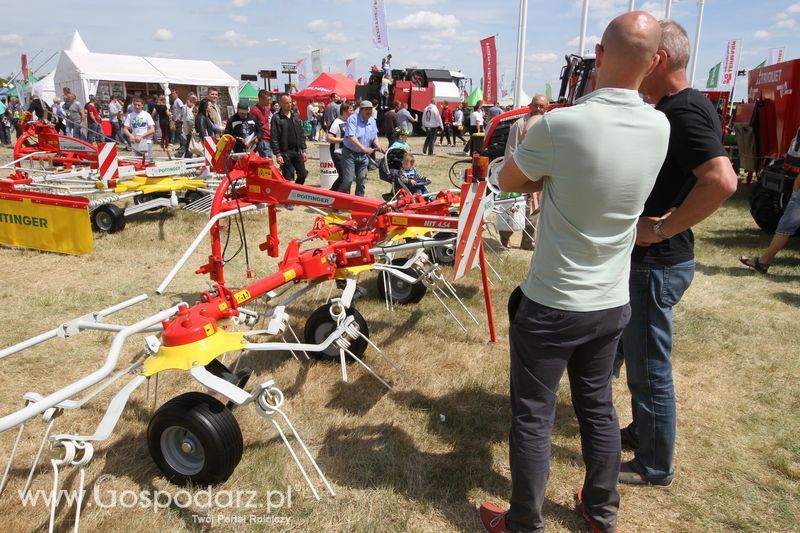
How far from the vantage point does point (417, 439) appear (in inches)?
120

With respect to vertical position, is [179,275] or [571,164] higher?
[571,164]

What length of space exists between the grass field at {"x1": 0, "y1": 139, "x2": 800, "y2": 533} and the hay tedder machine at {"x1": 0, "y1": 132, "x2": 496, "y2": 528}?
0.16 m

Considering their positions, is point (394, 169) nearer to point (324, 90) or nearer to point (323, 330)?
point (323, 330)

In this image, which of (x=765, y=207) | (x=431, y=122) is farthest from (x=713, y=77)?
(x=765, y=207)

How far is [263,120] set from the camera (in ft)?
29.5

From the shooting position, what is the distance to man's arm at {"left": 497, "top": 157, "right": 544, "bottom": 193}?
1.87m

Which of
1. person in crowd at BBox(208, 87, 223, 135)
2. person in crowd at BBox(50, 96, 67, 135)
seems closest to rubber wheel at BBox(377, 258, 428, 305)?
person in crowd at BBox(208, 87, 223, 135)

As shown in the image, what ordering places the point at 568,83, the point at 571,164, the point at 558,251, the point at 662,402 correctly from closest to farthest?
the point at 571,164 → the point at 558,251 → the point at 662,402 → the point at 568,83

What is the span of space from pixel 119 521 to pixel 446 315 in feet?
Result: 10.0

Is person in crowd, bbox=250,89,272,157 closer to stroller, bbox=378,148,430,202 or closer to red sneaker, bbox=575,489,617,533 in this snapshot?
stroller, bbox=378,148,430,202

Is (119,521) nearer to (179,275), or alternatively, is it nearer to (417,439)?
(417,439)

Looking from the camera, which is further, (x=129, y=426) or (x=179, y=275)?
(x=179, y=275)

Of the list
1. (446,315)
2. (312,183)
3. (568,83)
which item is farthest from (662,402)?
(312,183)

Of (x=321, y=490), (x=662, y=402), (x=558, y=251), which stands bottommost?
(x=321, y=490)
